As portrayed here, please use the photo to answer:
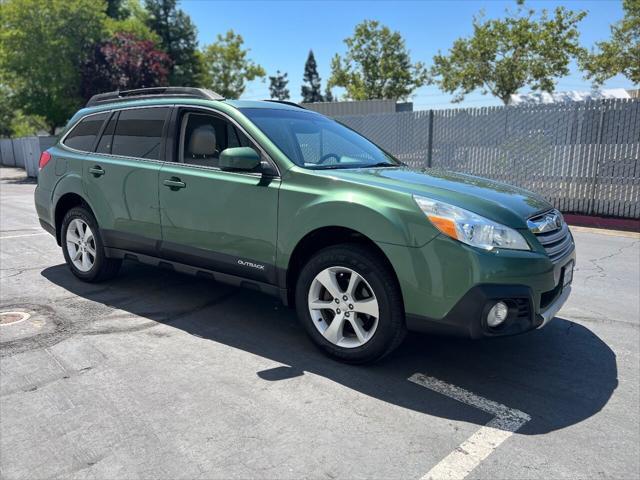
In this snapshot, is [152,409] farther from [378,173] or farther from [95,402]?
[378,173]

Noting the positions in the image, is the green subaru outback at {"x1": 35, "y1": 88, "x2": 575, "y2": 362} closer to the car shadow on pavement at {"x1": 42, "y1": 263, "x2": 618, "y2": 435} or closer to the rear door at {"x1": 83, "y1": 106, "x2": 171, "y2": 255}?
the rear door at {"x1": 83, "y1": 106, "x2": 171, "y2": 255}

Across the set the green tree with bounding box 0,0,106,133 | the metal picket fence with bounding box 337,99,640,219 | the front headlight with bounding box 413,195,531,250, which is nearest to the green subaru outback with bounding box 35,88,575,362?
the front headlight with bounding box 413,195,531,250

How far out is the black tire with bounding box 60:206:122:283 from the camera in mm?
5070

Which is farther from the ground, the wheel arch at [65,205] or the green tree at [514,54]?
the green tree at [514,54]

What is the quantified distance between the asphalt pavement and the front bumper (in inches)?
17.7

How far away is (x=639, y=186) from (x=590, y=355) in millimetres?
7789

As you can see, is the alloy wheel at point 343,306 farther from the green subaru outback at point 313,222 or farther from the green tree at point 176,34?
the green tree at point 176,34

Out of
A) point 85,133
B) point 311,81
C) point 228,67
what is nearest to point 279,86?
point 311,81

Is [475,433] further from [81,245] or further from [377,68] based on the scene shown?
[377,68]

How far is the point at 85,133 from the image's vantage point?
209 inches

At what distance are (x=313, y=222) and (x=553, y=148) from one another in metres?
9.46

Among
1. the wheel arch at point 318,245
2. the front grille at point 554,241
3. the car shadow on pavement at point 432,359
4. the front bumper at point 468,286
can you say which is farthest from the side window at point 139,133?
the front grille at point 554,241

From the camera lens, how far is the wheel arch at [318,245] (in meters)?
3.34

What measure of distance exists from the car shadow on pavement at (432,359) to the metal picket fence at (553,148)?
285 inches
